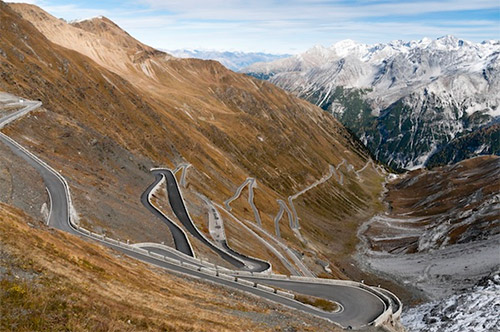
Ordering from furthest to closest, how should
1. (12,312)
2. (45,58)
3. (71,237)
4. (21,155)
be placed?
(45,58)
(21,155)
(71,237)
(12,312)

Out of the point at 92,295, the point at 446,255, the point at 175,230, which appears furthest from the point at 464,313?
the point at 92,295

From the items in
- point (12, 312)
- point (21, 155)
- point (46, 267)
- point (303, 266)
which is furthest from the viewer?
point (303, 266)

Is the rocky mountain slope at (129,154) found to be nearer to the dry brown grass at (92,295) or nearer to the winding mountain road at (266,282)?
the winding mountain road at (266,282)

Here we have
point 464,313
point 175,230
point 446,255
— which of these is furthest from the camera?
point 446,255

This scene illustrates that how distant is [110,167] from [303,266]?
148ft

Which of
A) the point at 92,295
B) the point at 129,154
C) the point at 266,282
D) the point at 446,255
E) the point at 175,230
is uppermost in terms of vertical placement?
the point at 446,255

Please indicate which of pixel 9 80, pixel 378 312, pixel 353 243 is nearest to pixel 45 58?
pixel 9 80

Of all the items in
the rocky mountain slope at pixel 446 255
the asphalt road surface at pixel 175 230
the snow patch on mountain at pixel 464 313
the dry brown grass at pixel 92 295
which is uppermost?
the rocky mountain slope at pixel 446 255

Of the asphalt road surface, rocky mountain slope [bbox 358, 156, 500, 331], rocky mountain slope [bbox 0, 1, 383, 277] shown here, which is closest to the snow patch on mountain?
rocky mountain slope [bbox 358, 156, 500, 331]

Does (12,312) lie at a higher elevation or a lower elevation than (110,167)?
lower

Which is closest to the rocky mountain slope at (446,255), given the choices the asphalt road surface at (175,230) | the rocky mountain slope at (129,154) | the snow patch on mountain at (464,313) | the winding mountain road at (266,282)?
the snow patch on mountain at (464,313)

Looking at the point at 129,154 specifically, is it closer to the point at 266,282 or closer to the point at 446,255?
the point at 266,282

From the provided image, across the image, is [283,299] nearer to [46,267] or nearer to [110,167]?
[46,267]

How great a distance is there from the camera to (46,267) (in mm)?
23375
